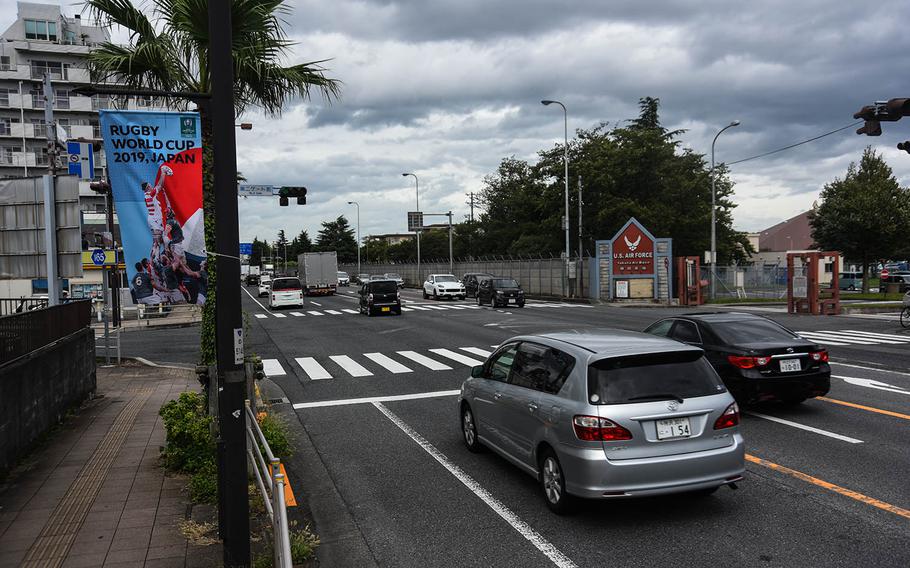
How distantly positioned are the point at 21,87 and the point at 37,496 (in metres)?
69.5

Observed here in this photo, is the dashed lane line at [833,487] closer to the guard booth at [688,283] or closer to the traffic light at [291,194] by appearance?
the traffic light at [291,194]

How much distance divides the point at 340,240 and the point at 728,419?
479 feet

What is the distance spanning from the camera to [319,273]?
58094 millimetres

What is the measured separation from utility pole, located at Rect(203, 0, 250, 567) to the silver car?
277 centimetres

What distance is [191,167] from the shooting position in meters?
8.20

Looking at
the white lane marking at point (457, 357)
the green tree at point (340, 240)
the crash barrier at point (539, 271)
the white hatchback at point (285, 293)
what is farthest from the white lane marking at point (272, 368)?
the green tree at point (340, 240)

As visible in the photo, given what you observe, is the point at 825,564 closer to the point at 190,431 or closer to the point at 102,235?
the point at 190,431

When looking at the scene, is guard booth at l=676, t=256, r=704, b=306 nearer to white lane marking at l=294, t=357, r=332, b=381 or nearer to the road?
the road

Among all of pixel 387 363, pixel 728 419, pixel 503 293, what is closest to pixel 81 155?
pixel 387 363

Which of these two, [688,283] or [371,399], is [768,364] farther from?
[688,283]

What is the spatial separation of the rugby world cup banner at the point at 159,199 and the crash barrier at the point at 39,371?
1656 millimetres

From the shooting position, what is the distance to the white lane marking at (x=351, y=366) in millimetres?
15488

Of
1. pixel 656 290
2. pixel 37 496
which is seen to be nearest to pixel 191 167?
pixel 37 496

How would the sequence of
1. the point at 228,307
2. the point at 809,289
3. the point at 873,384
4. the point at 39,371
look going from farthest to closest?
1. the point at 809,289
2. the point at 873,384
3. the point at 39,371
4. the point at 228,307
